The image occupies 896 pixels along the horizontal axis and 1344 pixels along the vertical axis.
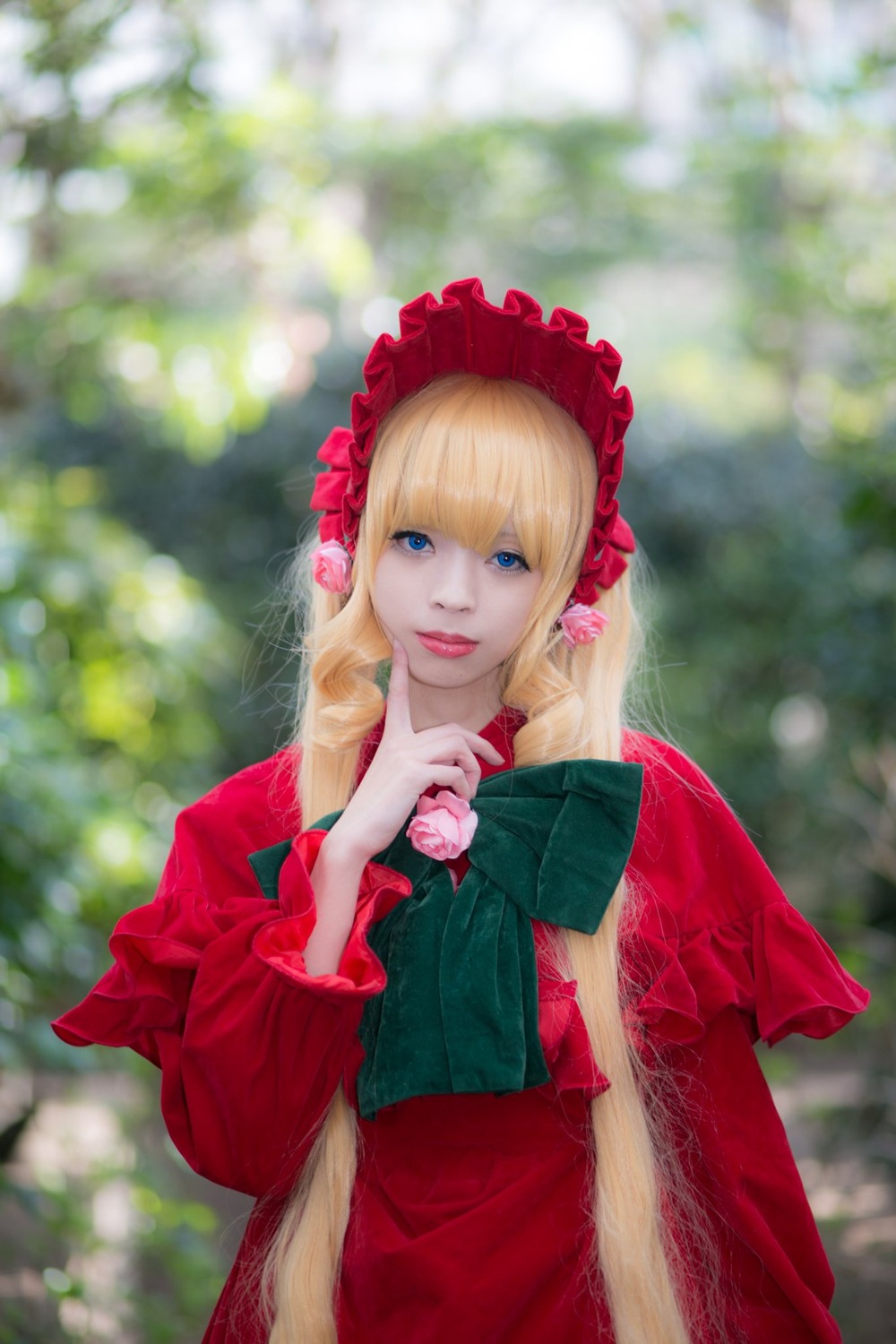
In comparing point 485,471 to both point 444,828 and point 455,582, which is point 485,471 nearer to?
point 455,582

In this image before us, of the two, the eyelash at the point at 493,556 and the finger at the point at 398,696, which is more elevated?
the eyelash at the point at 493,556

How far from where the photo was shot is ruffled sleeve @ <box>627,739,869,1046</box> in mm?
1274

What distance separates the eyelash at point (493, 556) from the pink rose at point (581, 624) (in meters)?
0.09

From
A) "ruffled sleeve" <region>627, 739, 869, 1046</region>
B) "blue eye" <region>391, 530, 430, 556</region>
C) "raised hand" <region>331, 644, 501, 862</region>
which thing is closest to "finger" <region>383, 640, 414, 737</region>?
"raised hand" <region>331, 644, 501, 862</region>

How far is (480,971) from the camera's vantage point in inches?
48.7

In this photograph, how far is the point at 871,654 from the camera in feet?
12.3

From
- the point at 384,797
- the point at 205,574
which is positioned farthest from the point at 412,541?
the point at 205,574

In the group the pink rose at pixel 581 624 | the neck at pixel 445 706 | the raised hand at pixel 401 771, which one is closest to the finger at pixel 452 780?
the raised hand at pixel 401 771

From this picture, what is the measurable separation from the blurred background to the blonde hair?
0.96 feet

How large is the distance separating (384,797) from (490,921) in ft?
0.59

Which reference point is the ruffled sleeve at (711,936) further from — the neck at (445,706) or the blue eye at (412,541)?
the blue eye at (412,541)

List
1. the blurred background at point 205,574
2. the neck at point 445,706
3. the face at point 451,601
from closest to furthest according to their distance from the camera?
the face at point 451,601, the neck at point 445,706, the blurred background at point 205,574

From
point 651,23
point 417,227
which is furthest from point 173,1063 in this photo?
point 651,23

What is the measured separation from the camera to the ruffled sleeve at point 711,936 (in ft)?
4.18
